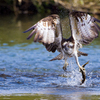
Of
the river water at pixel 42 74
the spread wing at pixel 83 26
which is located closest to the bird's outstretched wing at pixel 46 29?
the spread wing at pixel 83 26

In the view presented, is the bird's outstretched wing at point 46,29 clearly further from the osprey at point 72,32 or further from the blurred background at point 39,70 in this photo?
the blurred background at point 39,70

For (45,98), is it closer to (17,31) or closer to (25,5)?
(17,31)

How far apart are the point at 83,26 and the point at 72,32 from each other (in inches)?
9.2

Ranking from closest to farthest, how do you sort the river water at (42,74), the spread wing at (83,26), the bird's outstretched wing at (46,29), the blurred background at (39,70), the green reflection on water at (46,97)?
1. the green reflection on water at (46,97)
2. the river water at (42,74)
3. the bird's outstretched wing at (46,29)
4. the blurred background at (39,70)
5. the spread wing at (83,26)

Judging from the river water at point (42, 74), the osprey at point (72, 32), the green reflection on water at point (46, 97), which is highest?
the osprey at point (72, 32)

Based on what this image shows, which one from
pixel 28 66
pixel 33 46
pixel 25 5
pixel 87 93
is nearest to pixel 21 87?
pixel 87 93

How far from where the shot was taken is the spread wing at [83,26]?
5.92 m

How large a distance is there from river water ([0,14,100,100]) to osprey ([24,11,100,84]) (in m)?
0.43

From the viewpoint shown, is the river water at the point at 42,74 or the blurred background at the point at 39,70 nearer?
the river water at the point at 42,74

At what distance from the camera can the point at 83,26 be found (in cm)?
605

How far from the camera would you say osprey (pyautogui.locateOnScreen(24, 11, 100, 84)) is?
18.8 feet

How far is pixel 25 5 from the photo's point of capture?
76.2 ft

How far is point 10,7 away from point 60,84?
17984 millimetres

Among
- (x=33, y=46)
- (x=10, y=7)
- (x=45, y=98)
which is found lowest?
(x=45, y=98)
